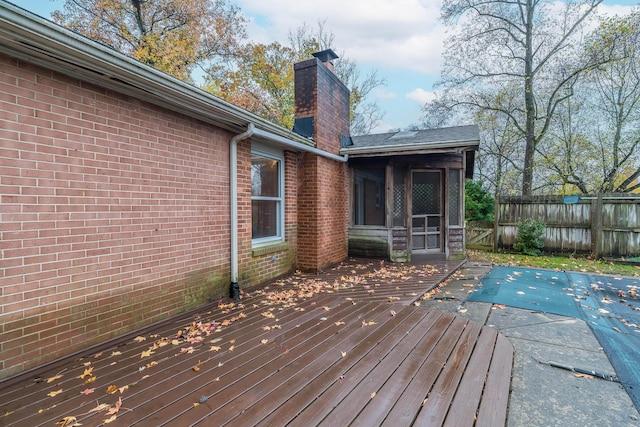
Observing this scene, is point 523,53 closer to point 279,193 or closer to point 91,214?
point 279,193

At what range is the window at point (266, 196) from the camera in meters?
5.06

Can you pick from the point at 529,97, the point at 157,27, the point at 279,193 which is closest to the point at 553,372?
the point at 279,193

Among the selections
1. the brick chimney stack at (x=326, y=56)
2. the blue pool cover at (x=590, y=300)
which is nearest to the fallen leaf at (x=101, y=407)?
the blue pool cover at (x=590, y=300)

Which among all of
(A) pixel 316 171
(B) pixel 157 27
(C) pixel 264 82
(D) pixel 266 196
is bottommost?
(D) pixel 266 196

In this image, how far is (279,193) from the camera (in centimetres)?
572

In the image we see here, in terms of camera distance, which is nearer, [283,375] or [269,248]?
[283,375]

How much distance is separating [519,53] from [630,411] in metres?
13.6

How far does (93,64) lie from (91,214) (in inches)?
50.3

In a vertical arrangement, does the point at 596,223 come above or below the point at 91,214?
below

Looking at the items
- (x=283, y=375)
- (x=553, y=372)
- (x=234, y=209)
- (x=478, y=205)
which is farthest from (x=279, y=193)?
(x=478, y=205)

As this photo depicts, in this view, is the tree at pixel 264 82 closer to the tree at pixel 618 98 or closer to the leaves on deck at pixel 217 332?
the leaves on deck at pixel 217 332

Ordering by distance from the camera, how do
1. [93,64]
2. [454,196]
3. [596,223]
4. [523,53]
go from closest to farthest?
[93,64] < [454,196] < [596,223] < [523,53]

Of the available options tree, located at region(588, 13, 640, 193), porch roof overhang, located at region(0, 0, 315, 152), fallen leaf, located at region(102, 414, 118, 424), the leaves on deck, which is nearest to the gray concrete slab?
the leaves on deck

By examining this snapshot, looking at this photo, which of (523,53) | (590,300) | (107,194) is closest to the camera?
(107,194)
